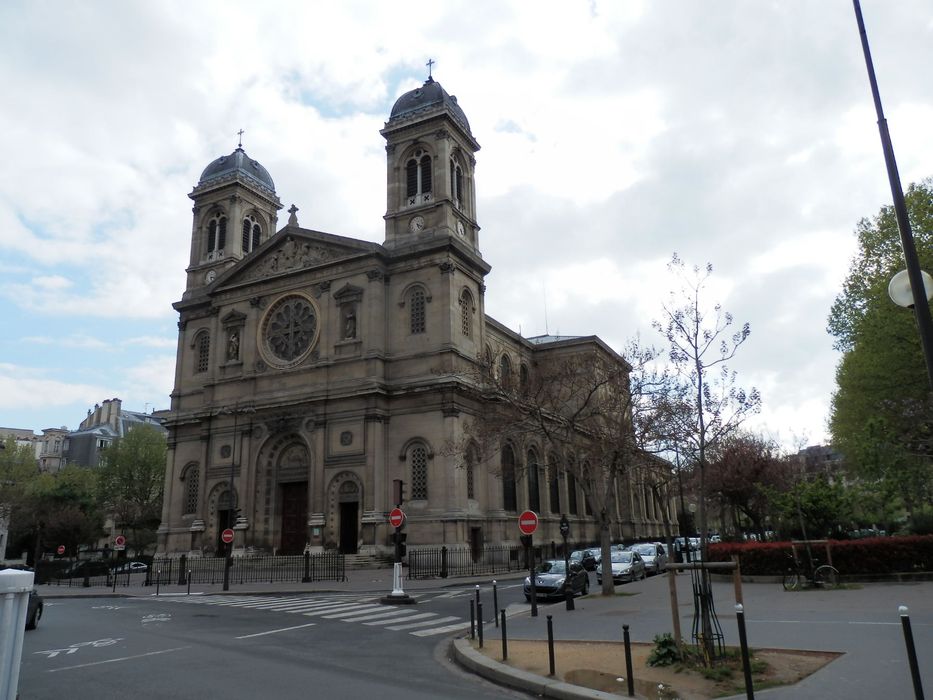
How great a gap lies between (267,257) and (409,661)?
3833 cm

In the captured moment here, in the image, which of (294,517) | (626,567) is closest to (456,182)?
(294,517)

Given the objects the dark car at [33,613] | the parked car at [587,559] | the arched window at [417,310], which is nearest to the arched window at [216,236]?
the arched window at [417,310]

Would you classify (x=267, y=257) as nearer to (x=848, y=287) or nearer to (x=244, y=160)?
(x=244, y=160)

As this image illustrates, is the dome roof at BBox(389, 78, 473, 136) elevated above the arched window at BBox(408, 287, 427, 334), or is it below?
above

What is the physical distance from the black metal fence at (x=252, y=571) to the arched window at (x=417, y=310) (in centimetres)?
1351

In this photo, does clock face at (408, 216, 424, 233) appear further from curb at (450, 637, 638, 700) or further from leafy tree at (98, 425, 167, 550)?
leafy tree at (98, 425, 167, 550)

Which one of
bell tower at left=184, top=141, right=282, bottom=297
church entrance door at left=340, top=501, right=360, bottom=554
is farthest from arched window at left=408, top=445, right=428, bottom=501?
bell tower at left=184, top=141, right=282, bottom=297

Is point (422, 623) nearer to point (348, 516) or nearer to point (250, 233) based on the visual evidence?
point (348, 516)

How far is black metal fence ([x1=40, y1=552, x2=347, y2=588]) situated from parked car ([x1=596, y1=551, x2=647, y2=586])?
1187cm

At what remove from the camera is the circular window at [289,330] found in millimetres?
43438

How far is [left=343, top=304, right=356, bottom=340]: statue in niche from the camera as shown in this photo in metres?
41.8

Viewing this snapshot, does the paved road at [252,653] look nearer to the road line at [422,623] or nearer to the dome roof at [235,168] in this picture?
the road line at [422,623]

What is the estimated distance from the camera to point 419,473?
38.6 metres

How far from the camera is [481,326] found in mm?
44188
